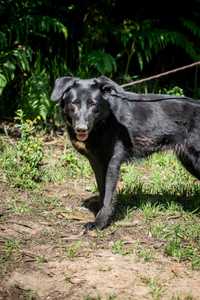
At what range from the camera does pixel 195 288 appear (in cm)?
463

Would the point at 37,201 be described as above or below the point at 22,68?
below

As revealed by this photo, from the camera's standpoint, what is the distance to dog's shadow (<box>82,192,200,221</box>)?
617 cm

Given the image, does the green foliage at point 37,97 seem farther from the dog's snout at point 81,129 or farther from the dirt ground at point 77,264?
the dog's snout at point 81,129

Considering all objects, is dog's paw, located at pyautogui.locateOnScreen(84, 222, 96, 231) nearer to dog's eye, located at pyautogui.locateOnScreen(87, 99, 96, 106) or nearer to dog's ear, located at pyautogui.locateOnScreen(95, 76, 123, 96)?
dog's eye, located at pyautogui.locateOnScreen(87, 99, 96, 106)

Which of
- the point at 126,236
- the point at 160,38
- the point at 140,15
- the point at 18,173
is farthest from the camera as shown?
the point at 140,15

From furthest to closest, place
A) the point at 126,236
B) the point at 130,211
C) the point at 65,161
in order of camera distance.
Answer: the point at 65,161 < the point at 130,211 < the point at 126,236

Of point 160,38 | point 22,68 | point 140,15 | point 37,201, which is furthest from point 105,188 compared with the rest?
point 140,15

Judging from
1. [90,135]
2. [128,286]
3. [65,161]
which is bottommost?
[65,161]

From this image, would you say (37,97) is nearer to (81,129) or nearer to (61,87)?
(61,87)

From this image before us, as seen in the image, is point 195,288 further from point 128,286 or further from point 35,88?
point 35,88

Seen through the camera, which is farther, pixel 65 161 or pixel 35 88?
pixel 35 88

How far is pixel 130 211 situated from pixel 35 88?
119 inches

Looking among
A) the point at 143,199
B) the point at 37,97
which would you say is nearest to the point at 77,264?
the point at 143,199

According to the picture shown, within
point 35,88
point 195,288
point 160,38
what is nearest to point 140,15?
point 160,38
